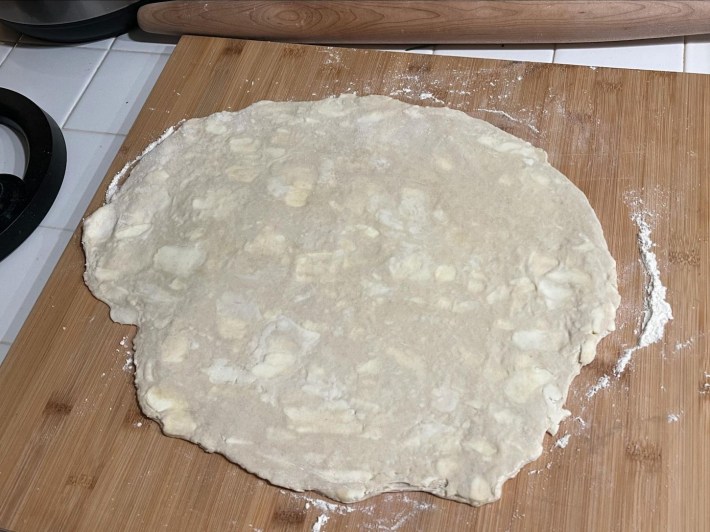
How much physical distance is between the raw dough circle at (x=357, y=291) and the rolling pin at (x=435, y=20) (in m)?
0.28

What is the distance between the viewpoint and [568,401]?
110cm

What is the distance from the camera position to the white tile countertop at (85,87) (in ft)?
4.88

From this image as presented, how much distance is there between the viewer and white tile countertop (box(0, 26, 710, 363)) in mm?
1488

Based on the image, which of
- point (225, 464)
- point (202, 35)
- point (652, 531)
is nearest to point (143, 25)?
point (202, 35)

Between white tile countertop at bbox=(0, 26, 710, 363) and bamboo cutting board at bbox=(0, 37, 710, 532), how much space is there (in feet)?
0.60

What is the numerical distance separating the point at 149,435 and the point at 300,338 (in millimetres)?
275

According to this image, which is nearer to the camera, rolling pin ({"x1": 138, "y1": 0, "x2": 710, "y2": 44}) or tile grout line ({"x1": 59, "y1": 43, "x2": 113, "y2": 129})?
rolling pin ({"x1": 138, "y1": 0, "x2": 710, "y2": 44})

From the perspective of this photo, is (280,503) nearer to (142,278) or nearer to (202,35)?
(142,278)

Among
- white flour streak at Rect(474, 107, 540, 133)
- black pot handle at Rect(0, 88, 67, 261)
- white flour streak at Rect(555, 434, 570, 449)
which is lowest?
white flour streak at Rect(555, 434, 570, 449)

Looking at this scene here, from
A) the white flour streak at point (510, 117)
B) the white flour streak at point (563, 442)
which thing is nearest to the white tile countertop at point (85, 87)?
the white flour streak at point (510, 117)

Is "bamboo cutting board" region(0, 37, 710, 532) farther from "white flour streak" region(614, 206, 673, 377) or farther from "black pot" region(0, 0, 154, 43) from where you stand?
"black pot" region(0, 0, 154, 43)

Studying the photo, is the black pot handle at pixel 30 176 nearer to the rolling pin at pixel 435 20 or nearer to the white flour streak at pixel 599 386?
the rolling pin at pixel 435 20

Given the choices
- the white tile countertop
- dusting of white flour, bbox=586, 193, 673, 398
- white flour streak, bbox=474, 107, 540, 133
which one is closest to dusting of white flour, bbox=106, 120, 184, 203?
the white tile countertop

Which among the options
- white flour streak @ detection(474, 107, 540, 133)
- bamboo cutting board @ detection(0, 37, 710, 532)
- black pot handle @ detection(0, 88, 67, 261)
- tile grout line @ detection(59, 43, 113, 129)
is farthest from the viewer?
tile grout line @ detection(59, 43, 113, 129)
